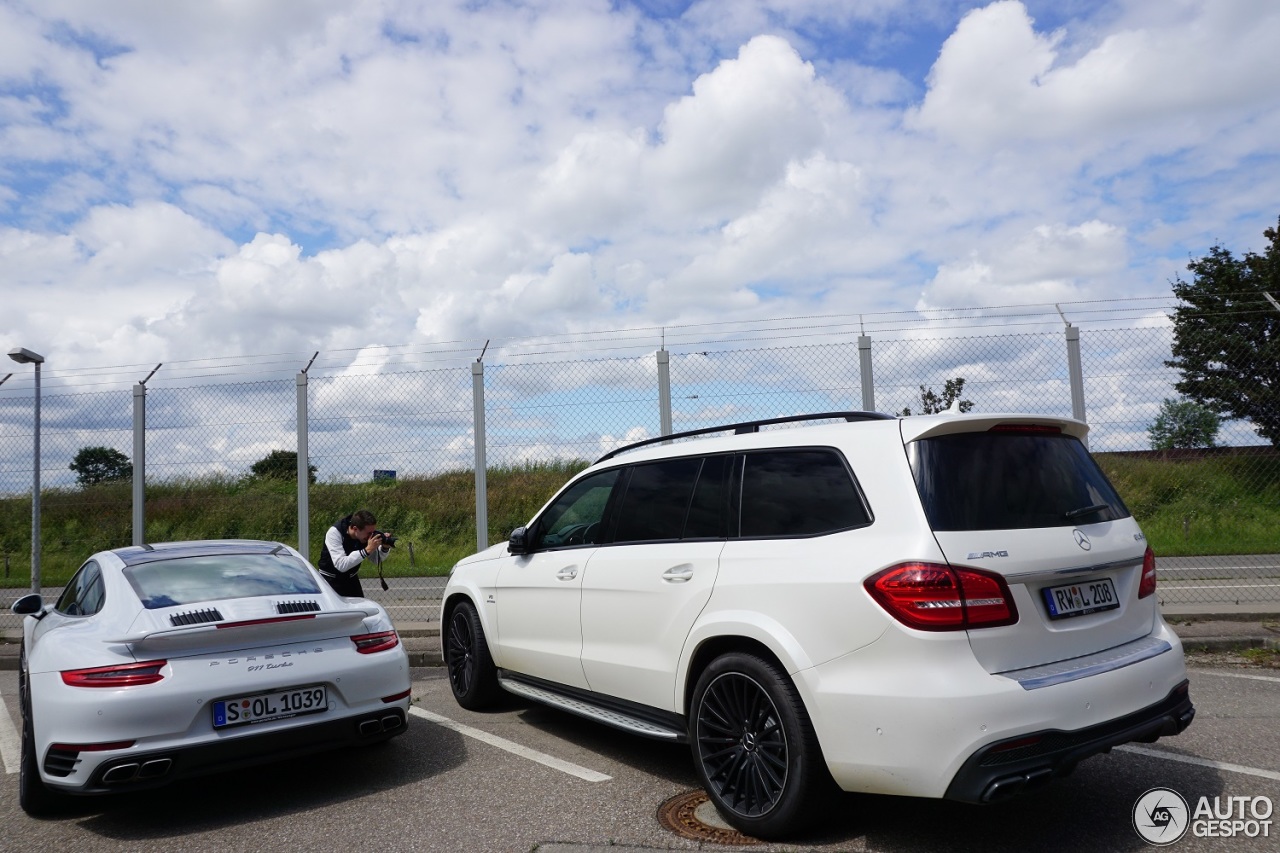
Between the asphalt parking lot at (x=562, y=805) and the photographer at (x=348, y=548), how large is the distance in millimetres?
2536

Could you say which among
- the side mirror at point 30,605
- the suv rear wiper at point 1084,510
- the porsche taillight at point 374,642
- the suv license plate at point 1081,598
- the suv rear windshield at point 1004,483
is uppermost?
the suv rear windshield at point 1004,483

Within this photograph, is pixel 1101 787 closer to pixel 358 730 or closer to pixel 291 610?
pixel 358 730

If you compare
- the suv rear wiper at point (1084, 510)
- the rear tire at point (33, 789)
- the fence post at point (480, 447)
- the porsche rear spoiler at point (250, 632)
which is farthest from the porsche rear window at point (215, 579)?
the fence post at point (480, 447)

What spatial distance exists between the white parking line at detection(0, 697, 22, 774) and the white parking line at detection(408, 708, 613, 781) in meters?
2.36

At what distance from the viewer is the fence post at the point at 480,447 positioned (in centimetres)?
1173

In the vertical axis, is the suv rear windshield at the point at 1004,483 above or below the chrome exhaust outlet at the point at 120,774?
above

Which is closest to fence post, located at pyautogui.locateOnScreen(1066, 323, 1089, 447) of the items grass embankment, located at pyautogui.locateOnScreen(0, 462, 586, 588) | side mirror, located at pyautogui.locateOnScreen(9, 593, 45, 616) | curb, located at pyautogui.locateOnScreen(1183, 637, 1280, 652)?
curb, located at pyautogui.locateOnScreen(1183, 637, 1280, 652)

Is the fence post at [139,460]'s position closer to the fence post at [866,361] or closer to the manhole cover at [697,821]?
the fence post at [866,361]

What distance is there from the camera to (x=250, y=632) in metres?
4.60

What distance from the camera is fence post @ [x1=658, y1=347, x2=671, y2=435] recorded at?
37.8ft

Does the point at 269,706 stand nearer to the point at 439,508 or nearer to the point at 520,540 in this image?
the point at 520,540

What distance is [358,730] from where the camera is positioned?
4766mm

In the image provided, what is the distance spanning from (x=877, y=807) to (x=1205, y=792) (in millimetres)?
1515

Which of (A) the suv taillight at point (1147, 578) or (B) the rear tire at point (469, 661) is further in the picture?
(B) the rear tire at point (469, 661)
